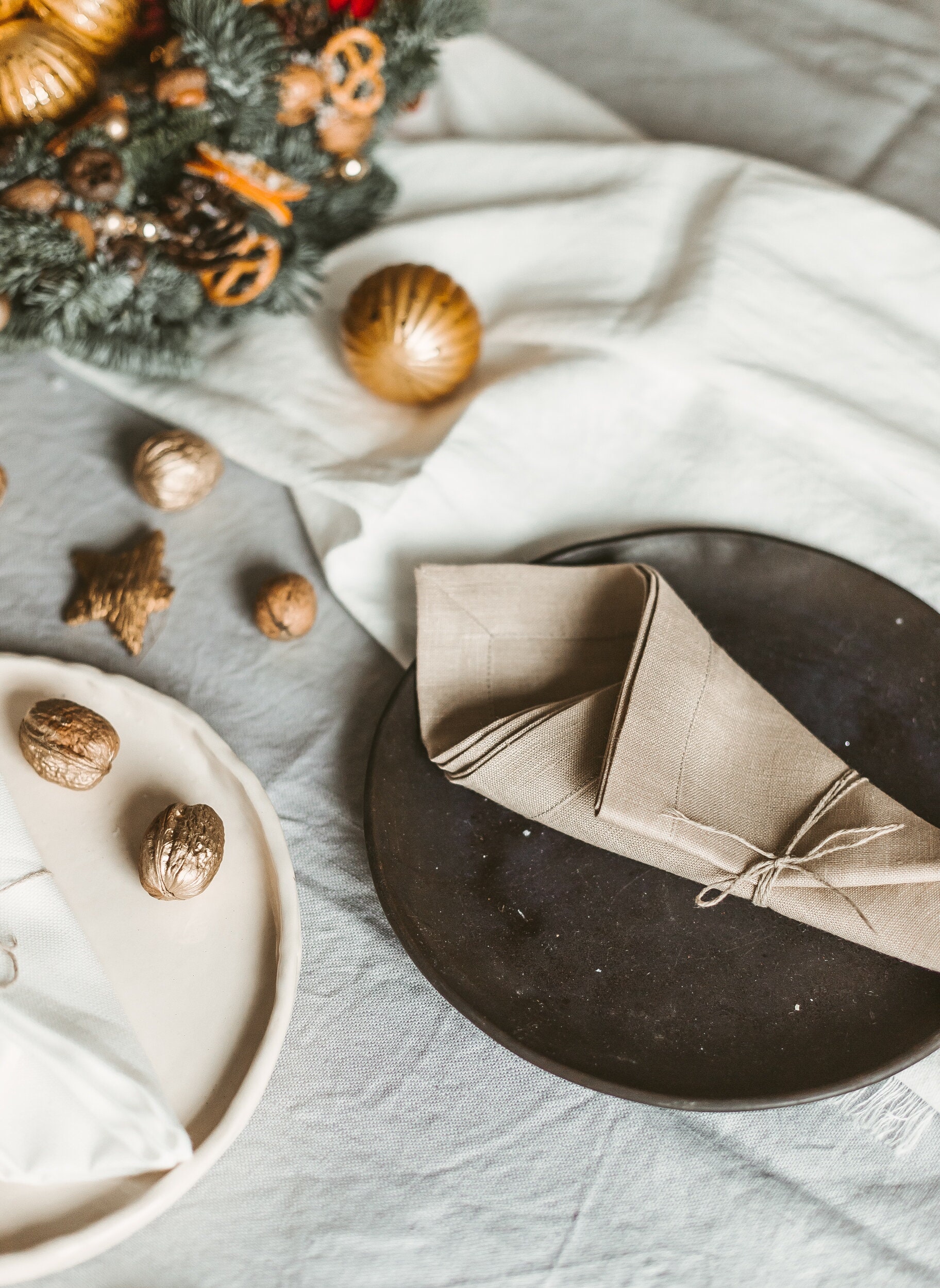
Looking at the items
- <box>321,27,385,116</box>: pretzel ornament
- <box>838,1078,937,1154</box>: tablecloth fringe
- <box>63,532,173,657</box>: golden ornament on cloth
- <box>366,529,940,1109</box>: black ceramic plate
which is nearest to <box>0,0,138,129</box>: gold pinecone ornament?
<box>321,27,385,116</box>: pretzel ornament

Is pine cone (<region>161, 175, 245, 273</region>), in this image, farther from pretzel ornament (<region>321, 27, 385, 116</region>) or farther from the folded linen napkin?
the folded linen napkin

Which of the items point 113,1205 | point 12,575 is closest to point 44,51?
point 12,575

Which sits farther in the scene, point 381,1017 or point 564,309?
point 564,309

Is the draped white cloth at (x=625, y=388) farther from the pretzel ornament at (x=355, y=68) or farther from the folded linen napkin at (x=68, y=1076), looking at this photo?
the folded linen napkin at (x=68, y=1076)

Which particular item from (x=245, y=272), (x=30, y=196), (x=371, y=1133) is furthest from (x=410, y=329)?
(x=371, y=1133)

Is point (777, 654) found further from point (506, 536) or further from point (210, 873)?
point (210, 873)
